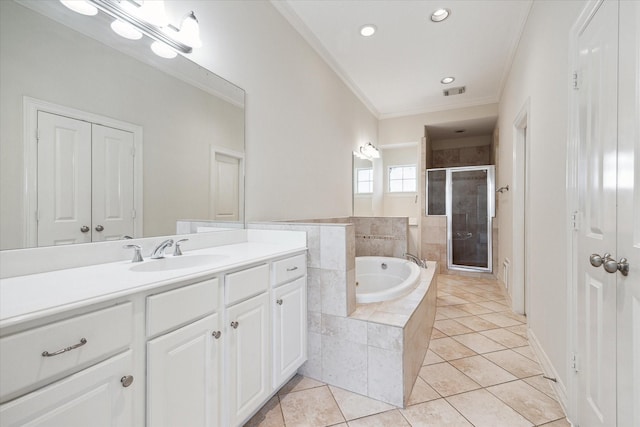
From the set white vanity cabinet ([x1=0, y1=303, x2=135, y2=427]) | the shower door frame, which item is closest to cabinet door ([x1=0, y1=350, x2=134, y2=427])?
white vanity cabinet ([x1=0, y1=303, x2=135, y2=427])

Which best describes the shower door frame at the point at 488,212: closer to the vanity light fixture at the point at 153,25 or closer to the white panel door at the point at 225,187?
the white panel door at the point at 225,187

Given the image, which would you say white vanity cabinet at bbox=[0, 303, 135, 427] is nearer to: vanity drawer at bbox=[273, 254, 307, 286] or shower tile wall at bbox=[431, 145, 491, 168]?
vanity drawer at bbox=[273, 254, 307, 286]

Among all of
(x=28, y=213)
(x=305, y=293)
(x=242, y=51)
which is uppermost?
(x=242, y=51)

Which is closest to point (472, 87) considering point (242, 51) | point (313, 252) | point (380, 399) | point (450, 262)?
point (450, 262)

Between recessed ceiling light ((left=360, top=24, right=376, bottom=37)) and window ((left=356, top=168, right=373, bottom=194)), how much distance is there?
1.78 m

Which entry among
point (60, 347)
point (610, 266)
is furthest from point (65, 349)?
point (610, 266)

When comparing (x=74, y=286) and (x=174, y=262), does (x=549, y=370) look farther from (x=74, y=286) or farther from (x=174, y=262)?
(x=74, y=286)

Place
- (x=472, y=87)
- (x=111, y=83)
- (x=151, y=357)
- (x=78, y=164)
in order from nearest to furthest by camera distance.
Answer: (x=151, y=357) < (x=78, y=164) < (x=111, y=83) < (x=472, y=87)

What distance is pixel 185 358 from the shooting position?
1.00m

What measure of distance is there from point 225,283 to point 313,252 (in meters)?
0.67

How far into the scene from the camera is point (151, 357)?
35.3 inches

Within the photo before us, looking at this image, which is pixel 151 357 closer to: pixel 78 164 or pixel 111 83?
pixel 78 164

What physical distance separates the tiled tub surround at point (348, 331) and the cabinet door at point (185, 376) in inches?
29.0

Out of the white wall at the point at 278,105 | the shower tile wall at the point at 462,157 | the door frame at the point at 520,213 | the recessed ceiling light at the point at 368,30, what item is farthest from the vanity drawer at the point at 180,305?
the shower tile wall at the point at 462,157
